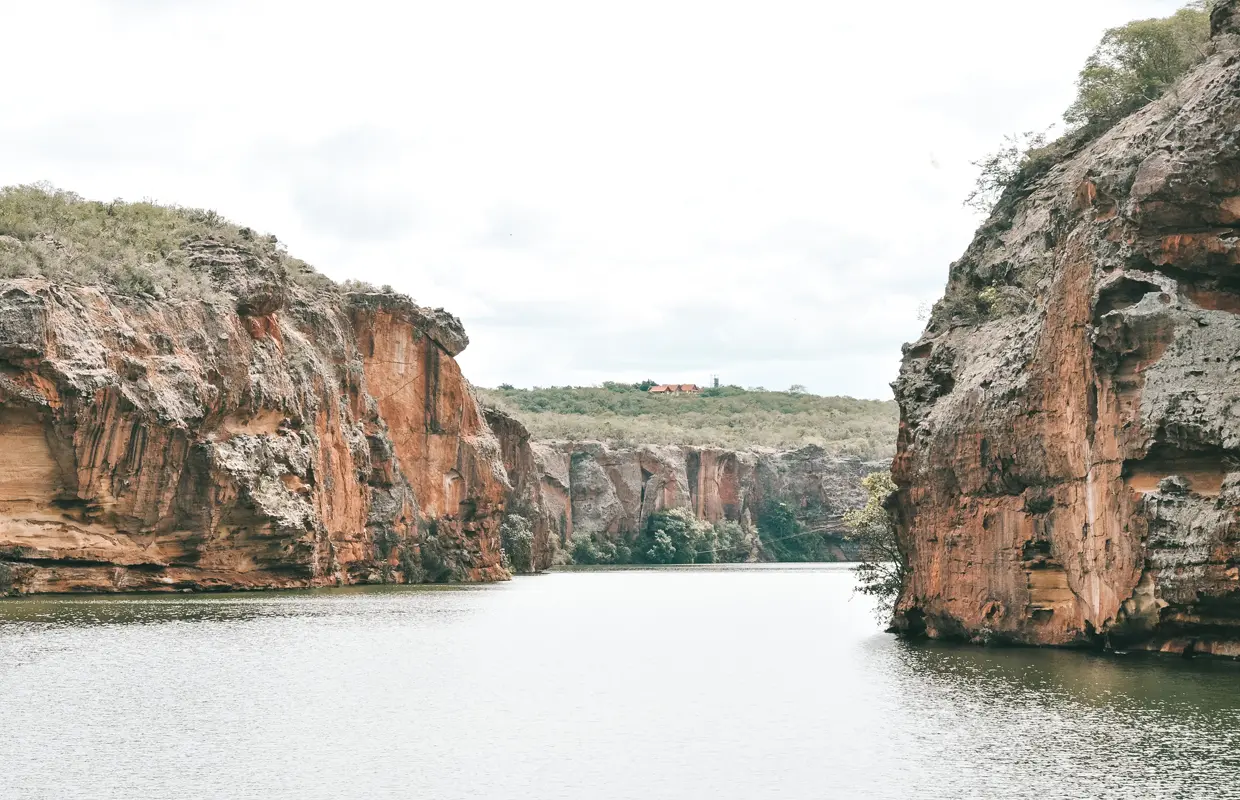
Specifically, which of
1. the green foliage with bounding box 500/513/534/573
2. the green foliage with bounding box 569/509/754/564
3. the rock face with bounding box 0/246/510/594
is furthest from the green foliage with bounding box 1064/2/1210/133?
the green foliage with bounding box 569/509/754/564

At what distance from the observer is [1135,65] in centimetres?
3666

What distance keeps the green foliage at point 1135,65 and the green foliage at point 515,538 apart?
213 ft

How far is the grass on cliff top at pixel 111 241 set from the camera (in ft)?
175

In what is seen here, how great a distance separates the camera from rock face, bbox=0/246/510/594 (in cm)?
4853

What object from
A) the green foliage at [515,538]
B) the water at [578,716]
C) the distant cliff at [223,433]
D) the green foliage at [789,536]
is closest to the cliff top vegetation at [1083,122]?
the water at [578,716]

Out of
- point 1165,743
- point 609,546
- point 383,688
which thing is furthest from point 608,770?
point 609,546

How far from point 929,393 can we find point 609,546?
98288mm

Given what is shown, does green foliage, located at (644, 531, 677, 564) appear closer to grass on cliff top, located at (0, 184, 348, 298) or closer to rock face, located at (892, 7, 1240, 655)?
grass on cliff top, located at (0, 184, 348, 298)

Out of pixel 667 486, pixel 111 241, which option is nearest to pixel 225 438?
pixel 111 241

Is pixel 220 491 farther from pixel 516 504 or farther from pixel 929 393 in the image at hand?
pixel 516 504

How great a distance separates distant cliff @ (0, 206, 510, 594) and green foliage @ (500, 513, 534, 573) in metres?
15.7

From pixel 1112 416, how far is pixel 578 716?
489 inches

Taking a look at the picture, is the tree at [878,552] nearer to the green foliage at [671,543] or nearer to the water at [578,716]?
the water at [578,716]

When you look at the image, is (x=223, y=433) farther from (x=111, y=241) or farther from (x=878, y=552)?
(x=878, y=552)
